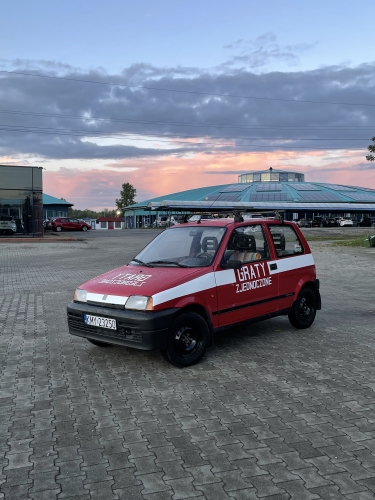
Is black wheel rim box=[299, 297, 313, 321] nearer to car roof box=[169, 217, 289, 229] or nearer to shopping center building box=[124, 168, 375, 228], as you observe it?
car roof box=[169, 217, 289, 229]

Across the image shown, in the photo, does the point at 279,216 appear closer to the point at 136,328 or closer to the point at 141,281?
the point at 141,281

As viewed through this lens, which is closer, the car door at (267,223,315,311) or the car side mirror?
the car side mirror

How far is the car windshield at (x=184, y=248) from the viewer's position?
6.33 m

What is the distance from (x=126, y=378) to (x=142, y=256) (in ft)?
6.50

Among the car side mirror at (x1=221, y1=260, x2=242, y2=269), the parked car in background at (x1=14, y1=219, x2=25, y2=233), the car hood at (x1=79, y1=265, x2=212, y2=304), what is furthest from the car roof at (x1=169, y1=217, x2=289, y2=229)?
the parked car in background at (x1=14, y1=219, x2=25, y2=233)

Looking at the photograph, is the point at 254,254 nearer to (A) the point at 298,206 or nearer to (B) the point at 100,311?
(B) the point at 100,311

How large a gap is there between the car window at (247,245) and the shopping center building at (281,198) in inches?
2470

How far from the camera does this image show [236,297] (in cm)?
635

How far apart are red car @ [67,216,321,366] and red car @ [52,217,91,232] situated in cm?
4335

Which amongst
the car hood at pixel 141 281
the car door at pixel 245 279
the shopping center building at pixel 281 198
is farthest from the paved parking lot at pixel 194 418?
the shopping center building at pixel 281 198

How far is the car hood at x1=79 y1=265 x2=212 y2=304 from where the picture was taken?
18.3 feet

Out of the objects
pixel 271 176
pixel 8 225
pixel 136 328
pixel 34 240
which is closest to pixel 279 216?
pixel 136 328

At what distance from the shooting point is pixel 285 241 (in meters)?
7.42

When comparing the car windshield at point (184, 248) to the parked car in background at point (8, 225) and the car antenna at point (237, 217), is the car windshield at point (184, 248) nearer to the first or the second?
the car antenna at point (237, 217)
